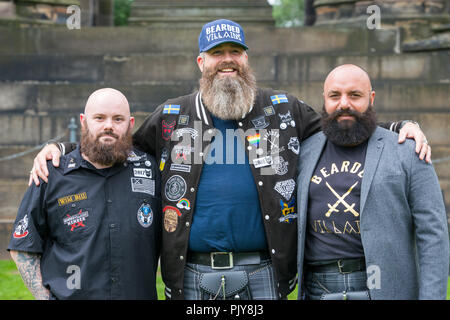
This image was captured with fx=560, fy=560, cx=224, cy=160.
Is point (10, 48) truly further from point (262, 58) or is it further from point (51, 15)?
point (262, 58)

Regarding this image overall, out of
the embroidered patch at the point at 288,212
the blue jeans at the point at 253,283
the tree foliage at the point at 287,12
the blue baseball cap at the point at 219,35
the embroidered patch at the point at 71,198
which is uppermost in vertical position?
the tree foliage at the point at 287,12

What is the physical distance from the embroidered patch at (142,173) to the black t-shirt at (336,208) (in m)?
1.10

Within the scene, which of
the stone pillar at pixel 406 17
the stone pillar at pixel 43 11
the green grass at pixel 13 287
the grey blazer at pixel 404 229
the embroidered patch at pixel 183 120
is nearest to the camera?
the grey blazer at pixel 404 229

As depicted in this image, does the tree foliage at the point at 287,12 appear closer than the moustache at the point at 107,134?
No

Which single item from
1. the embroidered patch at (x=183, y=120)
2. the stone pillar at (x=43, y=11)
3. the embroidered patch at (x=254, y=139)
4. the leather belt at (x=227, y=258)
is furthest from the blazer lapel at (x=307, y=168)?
the stone pillar at (x=43, y=11)

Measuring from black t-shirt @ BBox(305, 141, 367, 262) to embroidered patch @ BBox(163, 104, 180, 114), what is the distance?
1.11 m

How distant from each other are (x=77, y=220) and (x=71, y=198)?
146 mm

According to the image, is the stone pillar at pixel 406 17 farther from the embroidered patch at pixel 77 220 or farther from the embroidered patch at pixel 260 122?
the embroidered patch at pixel 77 220

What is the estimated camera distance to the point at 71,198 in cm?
356

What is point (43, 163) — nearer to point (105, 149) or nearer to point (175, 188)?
point (105, 149)

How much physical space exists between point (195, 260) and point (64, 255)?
85 cm

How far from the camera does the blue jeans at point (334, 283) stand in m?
3.42

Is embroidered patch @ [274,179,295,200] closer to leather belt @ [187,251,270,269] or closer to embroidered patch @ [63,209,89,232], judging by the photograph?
leather belt @ [187,251,270,269]
